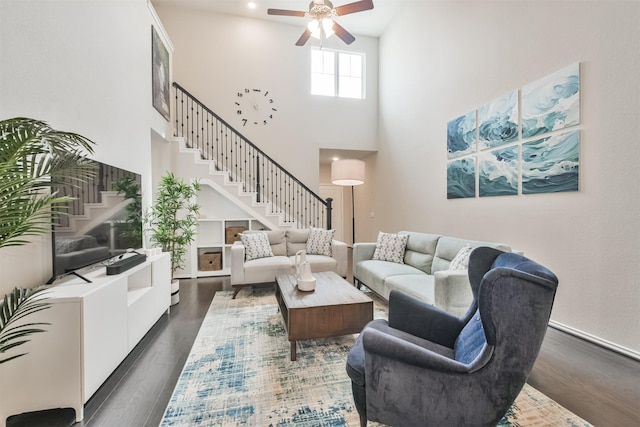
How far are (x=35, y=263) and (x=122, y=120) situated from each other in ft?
6.28

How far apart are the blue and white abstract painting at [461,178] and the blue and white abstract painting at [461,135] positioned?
5.3 inches

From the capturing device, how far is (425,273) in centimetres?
335

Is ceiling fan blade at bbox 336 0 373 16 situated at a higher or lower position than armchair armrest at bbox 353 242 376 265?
higher

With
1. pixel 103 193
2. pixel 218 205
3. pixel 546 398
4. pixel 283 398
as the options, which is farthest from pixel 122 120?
pixel 546 398

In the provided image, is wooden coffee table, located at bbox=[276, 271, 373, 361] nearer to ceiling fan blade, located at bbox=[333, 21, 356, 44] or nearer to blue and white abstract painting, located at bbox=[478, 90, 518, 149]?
blue and white abstract painting, located at bbox=[478, 90, 518, 149]

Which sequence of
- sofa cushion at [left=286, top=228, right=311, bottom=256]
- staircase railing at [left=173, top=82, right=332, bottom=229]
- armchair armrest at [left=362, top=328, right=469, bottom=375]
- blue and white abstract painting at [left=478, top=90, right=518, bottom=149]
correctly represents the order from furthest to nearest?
staircase railing at [left=173, top=82, right=332, bottom=229], sofa cushion at [left=286, top=228, right=311, bottom=256], blue and white abstract painting at [left=478, top=90, right=518, bottom=149], armchair armrest at [left=362, top=328, right=469, bottom=375]

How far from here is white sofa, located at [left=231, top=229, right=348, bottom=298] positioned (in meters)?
3.74

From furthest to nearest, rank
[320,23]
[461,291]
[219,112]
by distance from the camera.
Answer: [219,112] → [320,23] → [461,291]

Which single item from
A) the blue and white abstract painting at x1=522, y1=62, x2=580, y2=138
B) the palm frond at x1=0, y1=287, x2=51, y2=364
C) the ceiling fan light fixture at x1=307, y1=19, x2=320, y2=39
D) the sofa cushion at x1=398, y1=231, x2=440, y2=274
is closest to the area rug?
the palm frond at x1=0, y1=287, x2=51, y2=364

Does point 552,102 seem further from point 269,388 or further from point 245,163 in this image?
point 245,163

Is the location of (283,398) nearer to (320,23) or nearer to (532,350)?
(532,350)

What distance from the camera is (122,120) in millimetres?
3160

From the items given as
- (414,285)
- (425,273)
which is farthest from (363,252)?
(414,285)

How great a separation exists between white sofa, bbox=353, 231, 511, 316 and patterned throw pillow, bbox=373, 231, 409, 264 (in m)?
0.07
